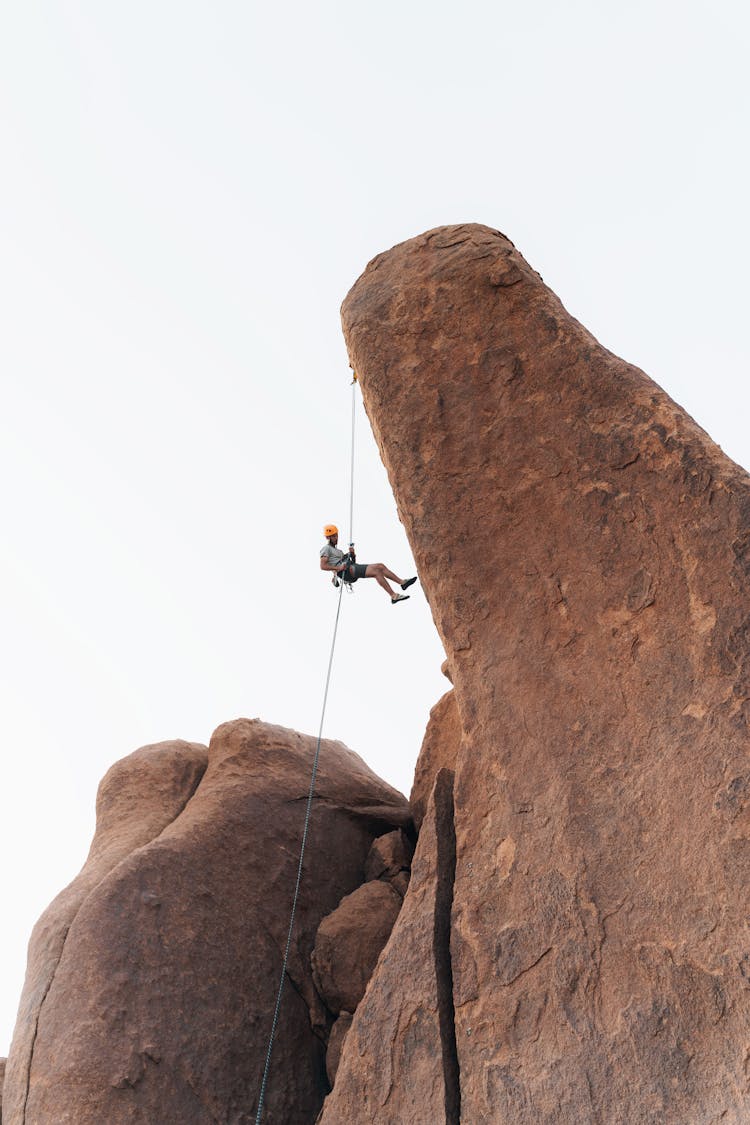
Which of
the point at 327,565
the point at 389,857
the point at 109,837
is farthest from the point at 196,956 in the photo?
the point at 327,565

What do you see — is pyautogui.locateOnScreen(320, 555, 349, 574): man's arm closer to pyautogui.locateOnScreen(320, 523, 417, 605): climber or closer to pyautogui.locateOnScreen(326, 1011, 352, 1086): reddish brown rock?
pyautogui.locateOnScreen(320, 523, 417, 605): climber

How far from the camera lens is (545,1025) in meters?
7.41

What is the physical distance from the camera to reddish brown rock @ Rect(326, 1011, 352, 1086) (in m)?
9.47

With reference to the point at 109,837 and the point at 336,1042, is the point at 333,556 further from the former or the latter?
the point at 336,1042

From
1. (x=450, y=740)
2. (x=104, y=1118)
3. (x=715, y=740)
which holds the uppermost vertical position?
(x=450, y=740)

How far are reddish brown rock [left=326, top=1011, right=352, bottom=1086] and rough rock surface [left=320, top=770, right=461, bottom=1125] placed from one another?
124cm

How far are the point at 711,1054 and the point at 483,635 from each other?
3.70 meters

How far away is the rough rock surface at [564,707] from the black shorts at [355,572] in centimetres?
354

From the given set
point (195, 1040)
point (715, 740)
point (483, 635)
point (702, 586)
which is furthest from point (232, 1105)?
point (702, 586)

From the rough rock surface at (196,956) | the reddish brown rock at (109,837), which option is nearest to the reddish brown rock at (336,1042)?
the rough rock surface at (196,956)

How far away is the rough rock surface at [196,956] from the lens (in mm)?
8867

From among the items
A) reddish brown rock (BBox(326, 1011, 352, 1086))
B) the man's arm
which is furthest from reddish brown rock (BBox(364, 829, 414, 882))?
the man's arm

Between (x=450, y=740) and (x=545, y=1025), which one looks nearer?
(x=545, y=1025)

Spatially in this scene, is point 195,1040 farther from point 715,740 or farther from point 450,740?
point 715,740
